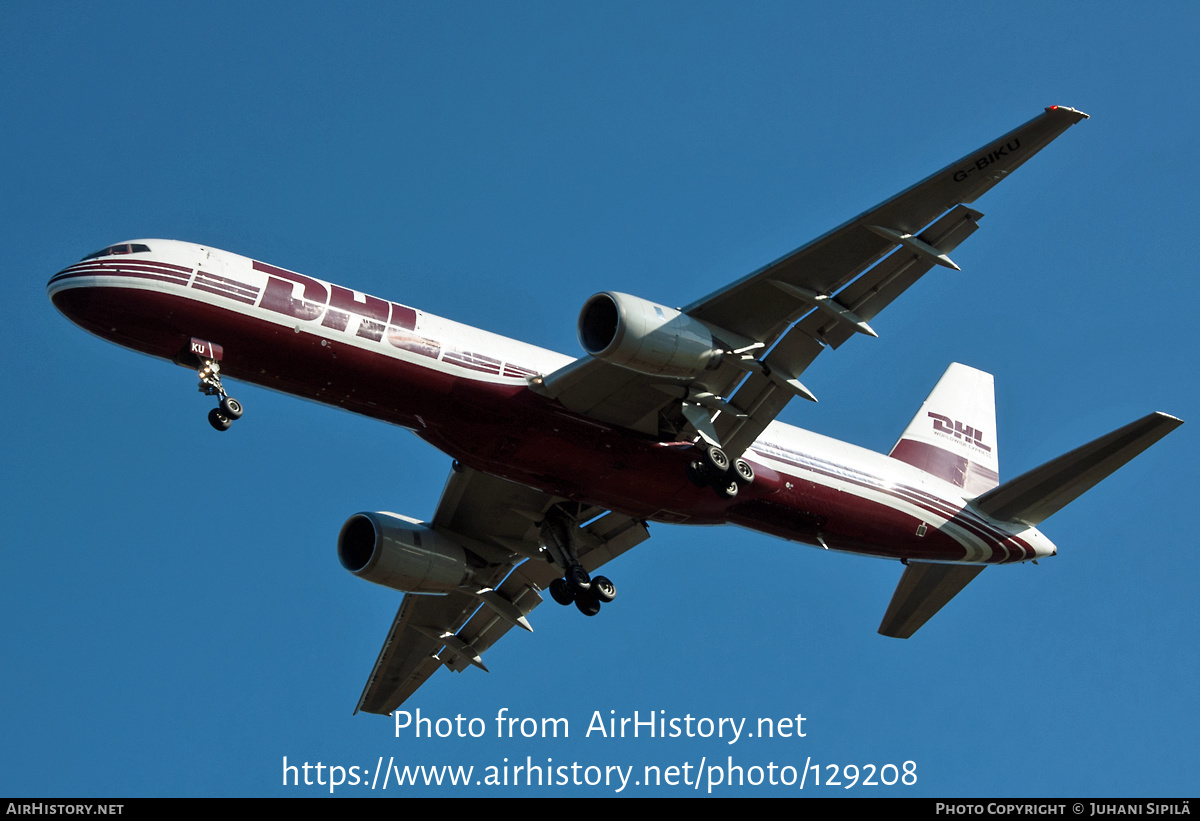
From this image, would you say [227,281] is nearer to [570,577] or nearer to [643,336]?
[643,336]

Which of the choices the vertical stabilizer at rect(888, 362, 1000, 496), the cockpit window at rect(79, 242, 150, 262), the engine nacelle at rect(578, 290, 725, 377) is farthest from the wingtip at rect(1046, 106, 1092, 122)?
the cockpit window at rect(79, 242, 150, 262)

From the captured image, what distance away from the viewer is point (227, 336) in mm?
26641

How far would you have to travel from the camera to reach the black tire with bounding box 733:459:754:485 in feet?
98.0

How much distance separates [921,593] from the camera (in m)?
35.7

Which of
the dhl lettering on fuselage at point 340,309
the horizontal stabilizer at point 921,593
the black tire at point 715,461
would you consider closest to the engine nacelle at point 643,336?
the black tire at point 715,461

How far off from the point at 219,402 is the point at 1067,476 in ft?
67.0

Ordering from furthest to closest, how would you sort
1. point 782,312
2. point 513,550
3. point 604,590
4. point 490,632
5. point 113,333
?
point 490,632
point 513,550
point 604,590
point 782,312
point 113,333

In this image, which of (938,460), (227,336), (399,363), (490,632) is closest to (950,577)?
(938,460)

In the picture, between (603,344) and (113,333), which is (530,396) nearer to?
(603,344)

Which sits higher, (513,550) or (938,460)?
(938,460)

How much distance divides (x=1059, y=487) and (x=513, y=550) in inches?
557

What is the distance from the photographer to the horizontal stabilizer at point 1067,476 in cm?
3061

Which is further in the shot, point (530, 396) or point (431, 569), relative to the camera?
point (431, 569)

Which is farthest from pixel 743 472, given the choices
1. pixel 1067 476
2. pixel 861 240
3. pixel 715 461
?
pixel 1067 476
